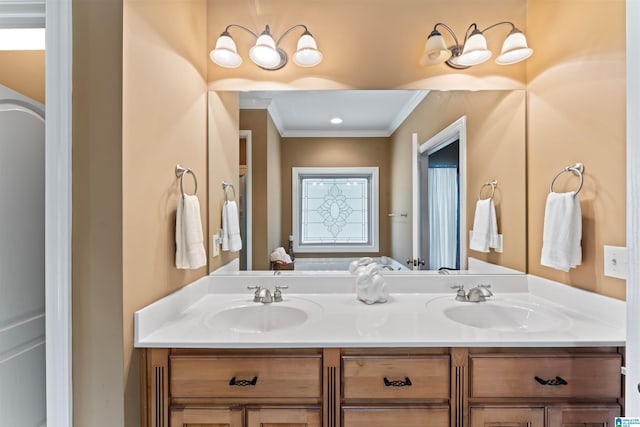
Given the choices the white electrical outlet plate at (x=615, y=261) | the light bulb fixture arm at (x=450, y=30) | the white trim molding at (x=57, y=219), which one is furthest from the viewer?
the light bulb fixture arm at (x=450, y=30)

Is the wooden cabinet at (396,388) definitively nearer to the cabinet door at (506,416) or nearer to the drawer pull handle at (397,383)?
the drawer pull handle at (397,383)

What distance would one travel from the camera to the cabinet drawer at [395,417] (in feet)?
3.46

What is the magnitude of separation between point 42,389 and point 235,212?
1.22 metres

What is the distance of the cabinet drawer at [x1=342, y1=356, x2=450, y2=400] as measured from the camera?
1.06 metres

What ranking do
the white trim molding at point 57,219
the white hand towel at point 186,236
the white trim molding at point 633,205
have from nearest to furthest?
the white trim molding at point 633,205, the white trim molding at point 57,219, the white hand towel at point 186,236

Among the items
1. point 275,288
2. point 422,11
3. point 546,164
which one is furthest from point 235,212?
point 546,164

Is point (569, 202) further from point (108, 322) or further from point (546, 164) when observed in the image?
point (108, 322)

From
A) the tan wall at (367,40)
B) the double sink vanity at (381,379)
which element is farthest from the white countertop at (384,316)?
the tan wall at (367,40)

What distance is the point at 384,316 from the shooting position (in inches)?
51.2

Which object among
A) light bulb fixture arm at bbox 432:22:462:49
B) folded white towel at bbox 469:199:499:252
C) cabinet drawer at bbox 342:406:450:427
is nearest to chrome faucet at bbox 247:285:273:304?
cabinet drawer at bbox 342:406:450:427

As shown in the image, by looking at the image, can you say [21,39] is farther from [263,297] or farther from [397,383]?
[397,383]

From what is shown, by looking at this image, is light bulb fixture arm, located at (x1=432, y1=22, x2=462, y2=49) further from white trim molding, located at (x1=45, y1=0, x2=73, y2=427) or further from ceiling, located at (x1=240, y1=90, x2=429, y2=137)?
white trim molding, located at (x1=45, y1=0, x2=73, y2=427)

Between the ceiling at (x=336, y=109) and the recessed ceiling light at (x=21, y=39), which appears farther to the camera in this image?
the ceiling at (x=336, y=109)

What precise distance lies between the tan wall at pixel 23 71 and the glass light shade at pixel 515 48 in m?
2.24
